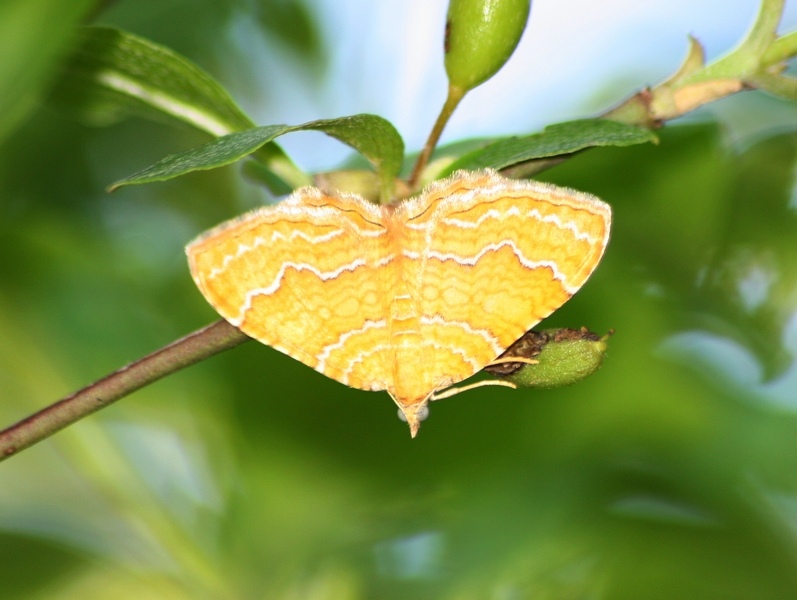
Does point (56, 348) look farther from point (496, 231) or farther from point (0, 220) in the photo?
point (496, 231)

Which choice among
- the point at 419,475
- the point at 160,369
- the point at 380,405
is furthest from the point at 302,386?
the point at 160,369

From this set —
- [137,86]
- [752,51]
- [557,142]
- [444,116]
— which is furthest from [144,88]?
[752,51]

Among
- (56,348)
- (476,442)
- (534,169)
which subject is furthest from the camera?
(56,348)

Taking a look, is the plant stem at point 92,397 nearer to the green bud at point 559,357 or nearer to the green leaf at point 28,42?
the green leaf at point 28,42

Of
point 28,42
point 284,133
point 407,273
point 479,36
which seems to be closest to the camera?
point 28,42

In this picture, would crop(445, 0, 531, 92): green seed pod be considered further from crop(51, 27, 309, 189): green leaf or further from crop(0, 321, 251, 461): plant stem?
crop(0, 321, 251, 461): plant stem

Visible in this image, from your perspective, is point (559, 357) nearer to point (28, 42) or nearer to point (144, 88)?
point (28, 42)

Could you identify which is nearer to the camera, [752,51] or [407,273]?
[752,51]
